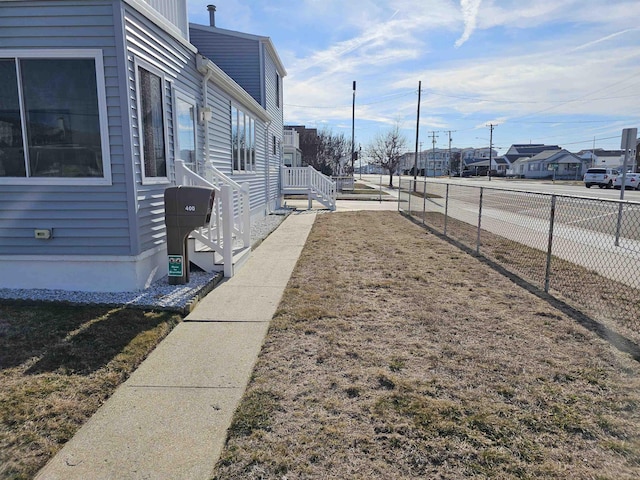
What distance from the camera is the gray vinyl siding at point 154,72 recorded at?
5051 millimetres

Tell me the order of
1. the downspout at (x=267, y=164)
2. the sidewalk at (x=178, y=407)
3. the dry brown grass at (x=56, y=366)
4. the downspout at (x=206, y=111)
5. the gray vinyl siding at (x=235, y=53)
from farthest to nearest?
the downspout at (x=267, y=164) → the gray vinyl siding at (x=235, y=53) → the downspout at (x=206, y=111) → the dry brown grass at (x=56, y=366) → the sidewalk at (x=178, y=407)

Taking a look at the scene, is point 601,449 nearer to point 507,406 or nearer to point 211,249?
point 507,406

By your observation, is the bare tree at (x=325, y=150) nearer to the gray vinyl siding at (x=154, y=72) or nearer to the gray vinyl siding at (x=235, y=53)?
the gray vinyl siding at (x=235, y=53)

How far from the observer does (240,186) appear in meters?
7.61

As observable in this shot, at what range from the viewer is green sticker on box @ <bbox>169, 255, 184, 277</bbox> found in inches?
215

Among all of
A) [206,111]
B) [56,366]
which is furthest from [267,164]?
[56,366]

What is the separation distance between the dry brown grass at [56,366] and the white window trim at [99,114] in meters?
1.50

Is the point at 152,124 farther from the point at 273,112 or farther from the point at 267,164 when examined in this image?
the point at 273,112

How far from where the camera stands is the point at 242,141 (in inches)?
436

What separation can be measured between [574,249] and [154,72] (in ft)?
26.5

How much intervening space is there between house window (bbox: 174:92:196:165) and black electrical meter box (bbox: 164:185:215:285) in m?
1.40

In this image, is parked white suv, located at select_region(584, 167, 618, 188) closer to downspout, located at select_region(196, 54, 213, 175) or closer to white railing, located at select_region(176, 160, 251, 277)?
downspout, located at select_region(196, 54, 213, 175)

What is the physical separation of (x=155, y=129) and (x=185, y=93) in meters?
1.37

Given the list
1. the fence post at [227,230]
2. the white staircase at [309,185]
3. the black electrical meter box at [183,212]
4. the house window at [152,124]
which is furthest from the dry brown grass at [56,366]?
the white staircase at [309,185]
